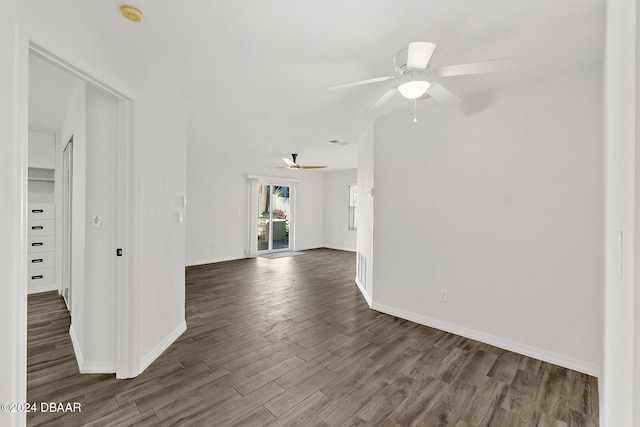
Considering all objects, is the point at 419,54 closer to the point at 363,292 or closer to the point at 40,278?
the point at 363,292

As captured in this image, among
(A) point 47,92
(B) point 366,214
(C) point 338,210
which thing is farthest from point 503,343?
(C) point 338,210

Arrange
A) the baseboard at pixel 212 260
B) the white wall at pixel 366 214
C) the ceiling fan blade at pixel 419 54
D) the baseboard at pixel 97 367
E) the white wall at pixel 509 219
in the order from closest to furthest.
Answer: the ceiling fan blade at pixel 419 54 → the baseboard at pixel 97 367 → the white wall at pixel 509 219 → the white wall at pixel 366 214 → the baseboard at pixel 212 260

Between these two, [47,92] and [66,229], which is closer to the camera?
[47,92]

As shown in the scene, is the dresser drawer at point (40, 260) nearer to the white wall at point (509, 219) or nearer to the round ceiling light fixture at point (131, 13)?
the round ceiling light fixture at point (131, 13)

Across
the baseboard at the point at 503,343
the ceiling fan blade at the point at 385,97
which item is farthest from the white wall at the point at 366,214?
the ceiling fan blade at the point at 385,97

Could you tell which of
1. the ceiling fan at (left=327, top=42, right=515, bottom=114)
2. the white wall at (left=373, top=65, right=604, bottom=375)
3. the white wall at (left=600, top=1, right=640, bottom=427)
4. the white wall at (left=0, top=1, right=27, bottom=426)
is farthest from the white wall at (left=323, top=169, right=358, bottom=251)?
the white wall at (left=0, top=1, right=27, bottom=426)

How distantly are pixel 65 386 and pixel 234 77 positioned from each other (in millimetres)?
2770

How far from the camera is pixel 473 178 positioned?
293cm

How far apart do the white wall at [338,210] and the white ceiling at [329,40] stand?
18.7ft

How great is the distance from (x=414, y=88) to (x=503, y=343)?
254cm

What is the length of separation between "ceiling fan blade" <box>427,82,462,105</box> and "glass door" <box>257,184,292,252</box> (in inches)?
250

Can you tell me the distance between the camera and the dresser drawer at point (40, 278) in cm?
414

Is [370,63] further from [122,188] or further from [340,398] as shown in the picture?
[340,398]

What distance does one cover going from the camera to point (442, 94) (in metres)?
2.13
